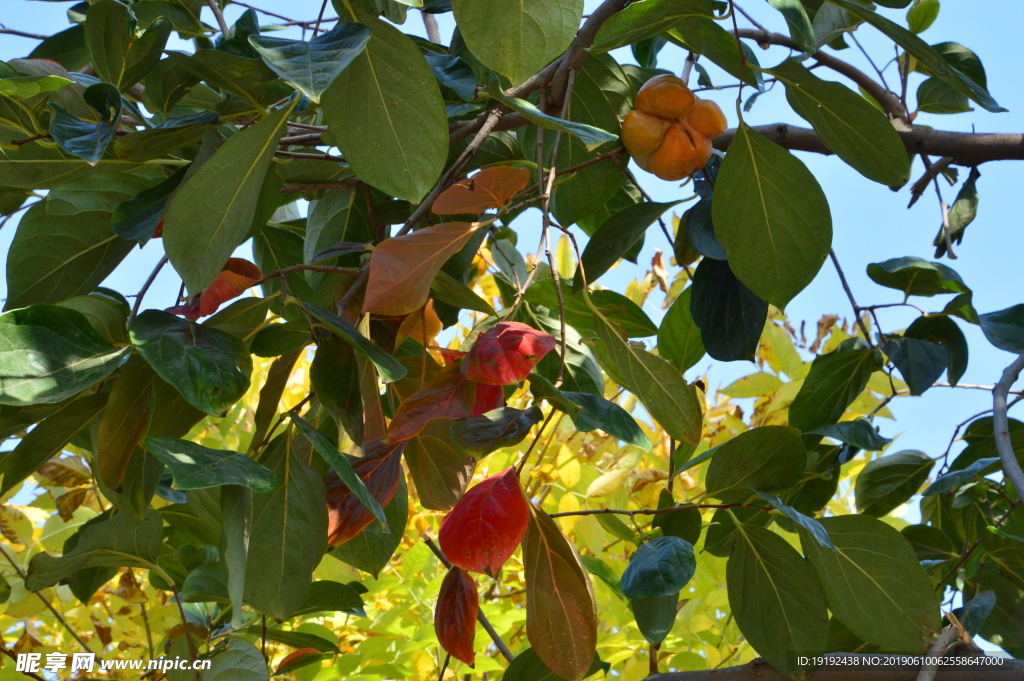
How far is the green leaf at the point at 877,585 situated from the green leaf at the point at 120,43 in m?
0.70

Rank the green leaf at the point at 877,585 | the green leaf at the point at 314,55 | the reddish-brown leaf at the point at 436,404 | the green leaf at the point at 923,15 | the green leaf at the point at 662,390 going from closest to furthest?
the green leaf at the point at 314,55
the reddish-brown leaf at the point at 436,404
the green leaf at the point at 662,390
the green leaf at the point at 877,585
the green leaf at the point at 923,15

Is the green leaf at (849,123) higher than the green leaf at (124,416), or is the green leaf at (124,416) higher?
the green leaf at (849,123)

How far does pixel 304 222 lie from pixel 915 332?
829 millimetres

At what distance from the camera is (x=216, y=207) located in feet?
1.72

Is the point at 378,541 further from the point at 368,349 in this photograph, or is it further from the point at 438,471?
the point at 368,349

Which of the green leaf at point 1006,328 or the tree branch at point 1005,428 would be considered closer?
the tree branch at point 1005,428

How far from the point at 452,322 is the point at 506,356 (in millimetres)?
432

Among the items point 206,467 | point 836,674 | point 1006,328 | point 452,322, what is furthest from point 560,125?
point 1006,328

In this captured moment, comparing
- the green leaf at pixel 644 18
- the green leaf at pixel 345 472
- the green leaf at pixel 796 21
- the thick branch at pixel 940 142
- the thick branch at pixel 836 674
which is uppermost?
the green leaf at pixel 796 21

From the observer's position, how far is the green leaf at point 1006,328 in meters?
0.98

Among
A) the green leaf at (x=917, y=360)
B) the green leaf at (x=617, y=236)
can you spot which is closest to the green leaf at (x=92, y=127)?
the green leaf at (x=617, y=236)

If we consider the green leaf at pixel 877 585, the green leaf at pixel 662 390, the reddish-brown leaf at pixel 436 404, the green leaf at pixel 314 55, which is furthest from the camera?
the green leaf at pixel 877 585

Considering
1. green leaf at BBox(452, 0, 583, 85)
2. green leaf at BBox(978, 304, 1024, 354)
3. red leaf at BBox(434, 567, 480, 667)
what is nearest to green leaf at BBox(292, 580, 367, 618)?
red leaf at BBox(434, 567, 480, 667)

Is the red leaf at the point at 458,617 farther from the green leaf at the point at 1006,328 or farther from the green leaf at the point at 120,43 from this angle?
the green leaf at the point at 1006,328
